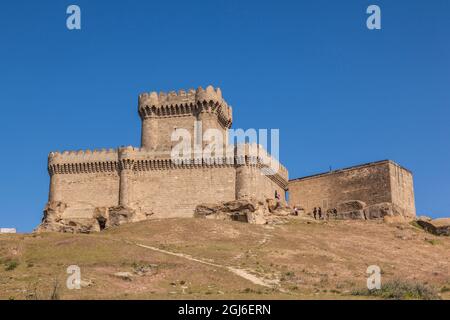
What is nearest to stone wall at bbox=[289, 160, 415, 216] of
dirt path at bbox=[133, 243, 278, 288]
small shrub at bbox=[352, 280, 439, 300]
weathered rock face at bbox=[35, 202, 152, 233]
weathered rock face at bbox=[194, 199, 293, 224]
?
weathered rock face at bbox=[194, 199, 293, 224]

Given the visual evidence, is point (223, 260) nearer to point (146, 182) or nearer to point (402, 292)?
point (402, 292)

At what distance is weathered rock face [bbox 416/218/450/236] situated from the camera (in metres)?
58.6

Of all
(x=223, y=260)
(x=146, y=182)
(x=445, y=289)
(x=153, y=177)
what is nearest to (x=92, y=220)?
(x=146, y=182)

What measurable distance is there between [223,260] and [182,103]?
24.6 m

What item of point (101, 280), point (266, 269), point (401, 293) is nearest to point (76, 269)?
point (101, 280)

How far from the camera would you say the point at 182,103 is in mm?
62719

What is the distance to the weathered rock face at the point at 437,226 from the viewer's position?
2307 inches

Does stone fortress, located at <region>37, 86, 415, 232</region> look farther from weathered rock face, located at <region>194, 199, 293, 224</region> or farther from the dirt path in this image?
the dirt path

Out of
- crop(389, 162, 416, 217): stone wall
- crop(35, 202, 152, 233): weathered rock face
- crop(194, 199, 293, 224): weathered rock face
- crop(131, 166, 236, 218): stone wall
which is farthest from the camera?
crop(389, 162, 416, 217): stone wall

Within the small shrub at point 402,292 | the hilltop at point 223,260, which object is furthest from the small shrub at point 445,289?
the small shrub at point 402,292

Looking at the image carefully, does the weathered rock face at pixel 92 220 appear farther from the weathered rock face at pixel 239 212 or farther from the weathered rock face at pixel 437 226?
the weathered rock face at pixel 437 226

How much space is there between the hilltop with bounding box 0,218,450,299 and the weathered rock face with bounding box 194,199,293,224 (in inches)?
70.0

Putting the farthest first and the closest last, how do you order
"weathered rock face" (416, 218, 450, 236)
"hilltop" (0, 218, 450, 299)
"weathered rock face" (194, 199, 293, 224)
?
"weathered rock face" (416, 218, 450, 236) → "weathered rock face" (194, 199, 293, 224) → "hilltop" (0, 218, 450, 299)
